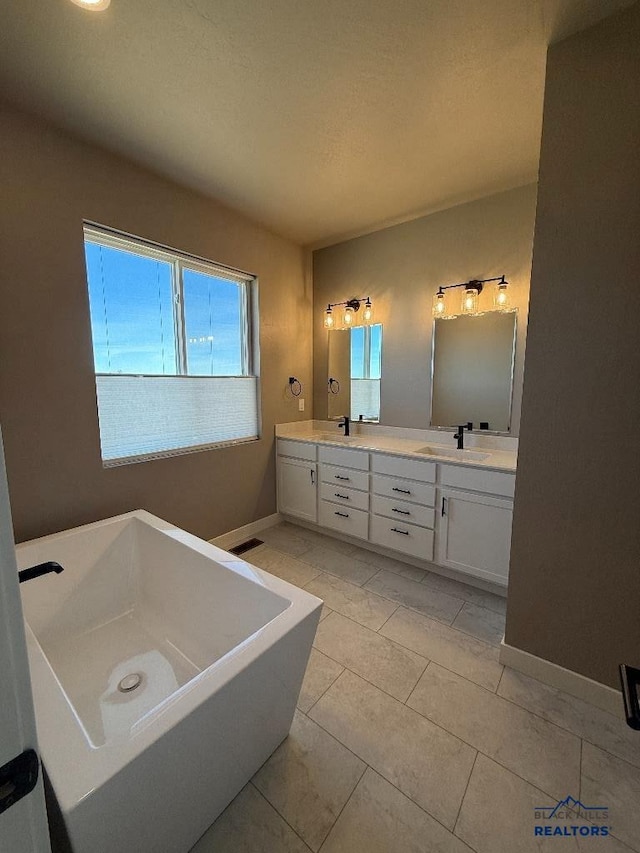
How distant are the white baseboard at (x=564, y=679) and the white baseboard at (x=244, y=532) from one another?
2.11 meters

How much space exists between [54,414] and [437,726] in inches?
95.8

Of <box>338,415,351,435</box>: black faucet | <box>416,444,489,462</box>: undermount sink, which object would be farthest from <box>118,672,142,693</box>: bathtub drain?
<box>338,415,351,435</box>: black faucet

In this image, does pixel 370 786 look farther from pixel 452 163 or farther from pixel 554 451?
pixel 452 163

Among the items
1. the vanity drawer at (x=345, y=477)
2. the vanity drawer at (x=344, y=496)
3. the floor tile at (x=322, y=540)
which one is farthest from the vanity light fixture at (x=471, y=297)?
the floor tile at (x=322, y=540)

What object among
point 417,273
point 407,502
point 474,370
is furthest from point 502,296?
point 407,502

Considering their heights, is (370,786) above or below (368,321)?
below

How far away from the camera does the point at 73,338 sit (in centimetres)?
198

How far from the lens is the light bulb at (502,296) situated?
2506mm

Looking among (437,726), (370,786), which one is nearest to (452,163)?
Result: (437,726)

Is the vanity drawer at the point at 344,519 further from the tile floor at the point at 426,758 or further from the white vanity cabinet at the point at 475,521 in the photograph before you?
the tile floor at the point at 426,758

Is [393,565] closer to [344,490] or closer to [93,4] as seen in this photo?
[344,490]

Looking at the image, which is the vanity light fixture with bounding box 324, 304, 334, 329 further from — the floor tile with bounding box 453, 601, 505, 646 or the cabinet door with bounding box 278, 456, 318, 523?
the floor tile with bounding box 453, 601, 505, 646

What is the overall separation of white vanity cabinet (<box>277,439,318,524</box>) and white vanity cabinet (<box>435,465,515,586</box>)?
1153 millimetres

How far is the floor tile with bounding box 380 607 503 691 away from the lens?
67.1 inches
